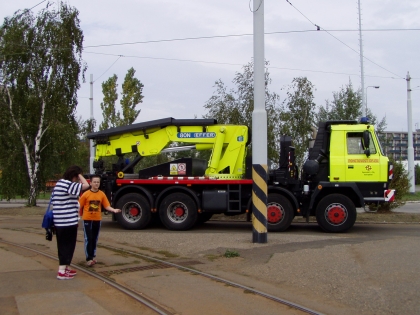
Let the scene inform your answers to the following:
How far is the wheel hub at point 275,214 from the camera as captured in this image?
13656mm

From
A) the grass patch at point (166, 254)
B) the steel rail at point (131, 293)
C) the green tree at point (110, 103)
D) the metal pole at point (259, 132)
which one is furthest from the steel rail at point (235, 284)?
the green tree at point (110, 103)

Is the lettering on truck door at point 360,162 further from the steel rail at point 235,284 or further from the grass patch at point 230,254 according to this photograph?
the steel rail at point 235,284

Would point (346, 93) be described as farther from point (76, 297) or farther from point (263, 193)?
point (76, 297)

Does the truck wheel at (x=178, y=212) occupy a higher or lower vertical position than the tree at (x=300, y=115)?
lower

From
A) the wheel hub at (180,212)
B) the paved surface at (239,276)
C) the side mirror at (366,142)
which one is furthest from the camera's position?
the wheel hub at (180,212)

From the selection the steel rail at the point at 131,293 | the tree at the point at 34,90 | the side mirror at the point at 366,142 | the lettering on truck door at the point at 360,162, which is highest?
the tree at the point at 34,90

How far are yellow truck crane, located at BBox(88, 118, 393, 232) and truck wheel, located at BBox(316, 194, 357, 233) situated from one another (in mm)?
26

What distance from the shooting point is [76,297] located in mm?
6844

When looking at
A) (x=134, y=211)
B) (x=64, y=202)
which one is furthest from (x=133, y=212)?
(x=64, y=202)

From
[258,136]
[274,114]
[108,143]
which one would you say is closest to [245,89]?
[274,114]

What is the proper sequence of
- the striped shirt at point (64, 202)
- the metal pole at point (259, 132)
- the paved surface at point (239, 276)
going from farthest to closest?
1. the metal pole at point (259, 132)
2. the striped shirt at point (64, 202)
3. the paved surface at point (239, 276)

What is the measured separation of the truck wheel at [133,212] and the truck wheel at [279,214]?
356cm

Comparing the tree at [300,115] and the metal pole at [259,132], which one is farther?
the tree at [300,115]

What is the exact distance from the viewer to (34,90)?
23.6 meters
